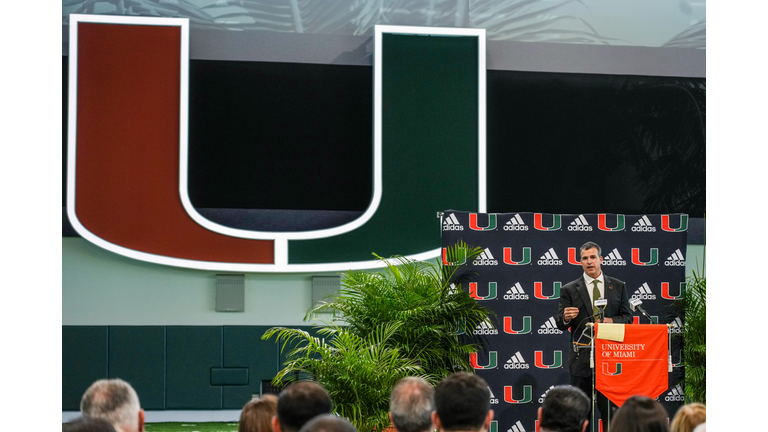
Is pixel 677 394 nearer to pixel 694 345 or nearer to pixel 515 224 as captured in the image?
pixel 694 345

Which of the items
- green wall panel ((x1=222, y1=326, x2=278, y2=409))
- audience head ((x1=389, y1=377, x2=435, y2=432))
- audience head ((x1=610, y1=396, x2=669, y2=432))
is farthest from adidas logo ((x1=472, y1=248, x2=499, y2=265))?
green wall panel ((x1=222, y1=326, x2=278, y2=409))

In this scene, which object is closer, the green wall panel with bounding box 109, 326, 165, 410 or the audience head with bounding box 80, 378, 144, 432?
the audience head with bounding box 80, 378, 144, 432

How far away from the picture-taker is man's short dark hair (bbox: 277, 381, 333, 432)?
2.77 m

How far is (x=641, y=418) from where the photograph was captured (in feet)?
8.55

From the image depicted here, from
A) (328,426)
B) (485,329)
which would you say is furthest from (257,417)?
(485,329)

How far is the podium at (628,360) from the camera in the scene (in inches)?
212

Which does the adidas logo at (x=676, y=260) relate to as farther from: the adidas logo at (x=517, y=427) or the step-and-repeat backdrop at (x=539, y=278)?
the adidas logo at (x=517, y=427)

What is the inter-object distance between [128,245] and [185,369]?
1.80 m

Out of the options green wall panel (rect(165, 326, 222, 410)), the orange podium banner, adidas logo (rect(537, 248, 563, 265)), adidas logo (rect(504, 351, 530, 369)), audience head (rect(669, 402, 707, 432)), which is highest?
adidas logo (rect(537, 248, 563, 265))

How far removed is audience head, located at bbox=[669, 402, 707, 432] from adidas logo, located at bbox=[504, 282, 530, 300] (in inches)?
146

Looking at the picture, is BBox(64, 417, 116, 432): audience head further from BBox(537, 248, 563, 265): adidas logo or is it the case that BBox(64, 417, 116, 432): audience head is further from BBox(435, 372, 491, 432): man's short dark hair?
BBox(537, 248, 563, 265): adidas logo

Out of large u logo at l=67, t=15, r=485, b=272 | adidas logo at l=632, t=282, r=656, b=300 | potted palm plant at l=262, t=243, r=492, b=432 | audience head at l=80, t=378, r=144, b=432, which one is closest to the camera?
audience head at l=80, t=378, r=144, b=432

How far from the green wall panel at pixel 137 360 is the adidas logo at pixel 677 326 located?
20.9ft
